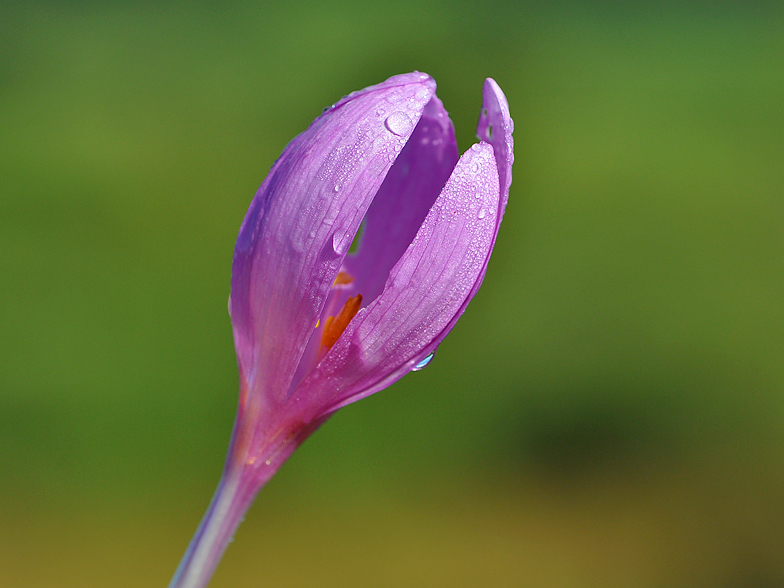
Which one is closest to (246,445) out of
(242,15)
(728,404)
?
(728,404)

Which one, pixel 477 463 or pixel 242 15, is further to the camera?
pixel 242 15

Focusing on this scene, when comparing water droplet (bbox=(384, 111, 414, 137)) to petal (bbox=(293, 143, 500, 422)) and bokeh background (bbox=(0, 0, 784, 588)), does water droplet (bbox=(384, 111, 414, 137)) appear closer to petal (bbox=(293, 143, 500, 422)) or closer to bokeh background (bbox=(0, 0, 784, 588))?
petal (bbox=(293, 143, 500, 422))

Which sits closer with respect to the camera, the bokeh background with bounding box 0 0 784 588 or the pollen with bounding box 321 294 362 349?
the pollen with bounding box 321 294 362 349

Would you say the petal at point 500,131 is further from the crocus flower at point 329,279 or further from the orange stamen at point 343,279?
the orange stamen at point 343,279

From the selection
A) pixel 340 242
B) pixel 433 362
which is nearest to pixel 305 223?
pixel 340 242

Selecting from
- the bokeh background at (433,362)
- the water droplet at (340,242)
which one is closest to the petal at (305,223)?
the water droplet at (340,242)

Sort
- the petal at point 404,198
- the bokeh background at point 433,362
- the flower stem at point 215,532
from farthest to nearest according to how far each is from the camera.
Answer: the bokeh background at point 433,362 → the petal at point 404,198 → the flower stem at point 215,532

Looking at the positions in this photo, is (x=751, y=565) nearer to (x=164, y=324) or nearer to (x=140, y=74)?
(x=164, y=324)

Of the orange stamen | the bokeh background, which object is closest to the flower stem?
the orange stamen
